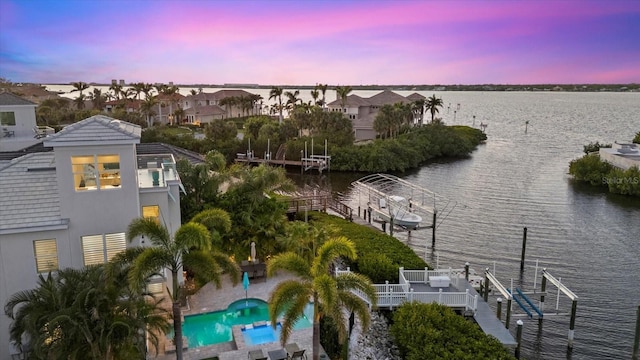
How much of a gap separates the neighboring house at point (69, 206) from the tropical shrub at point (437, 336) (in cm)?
1057

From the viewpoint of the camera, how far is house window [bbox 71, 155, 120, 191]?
50.8 feet

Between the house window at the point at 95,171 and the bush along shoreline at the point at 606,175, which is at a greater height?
the house window at the point at 95,171

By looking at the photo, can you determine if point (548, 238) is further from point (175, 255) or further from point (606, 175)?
point (175, 255)

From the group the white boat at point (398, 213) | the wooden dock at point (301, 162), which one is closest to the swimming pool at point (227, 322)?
the white boat at point (398, 213)

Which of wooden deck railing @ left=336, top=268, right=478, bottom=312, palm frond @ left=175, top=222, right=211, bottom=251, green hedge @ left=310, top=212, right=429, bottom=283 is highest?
palm frond @ left=175, top=222, right=211, bottom=251

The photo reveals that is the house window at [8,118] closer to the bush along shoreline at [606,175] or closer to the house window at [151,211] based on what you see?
the house window at [151,211]

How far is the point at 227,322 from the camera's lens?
19.0 metres

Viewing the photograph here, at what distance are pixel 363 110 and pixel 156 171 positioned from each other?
225 ft

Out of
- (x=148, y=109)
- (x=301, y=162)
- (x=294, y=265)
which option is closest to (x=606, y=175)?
(x=301, y=162)

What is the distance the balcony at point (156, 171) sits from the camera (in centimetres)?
1830

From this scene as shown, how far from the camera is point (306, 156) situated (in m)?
59.9

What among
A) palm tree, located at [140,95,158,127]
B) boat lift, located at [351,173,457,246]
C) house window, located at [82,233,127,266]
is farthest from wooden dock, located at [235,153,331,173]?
house window, located at [82,233,127,266]

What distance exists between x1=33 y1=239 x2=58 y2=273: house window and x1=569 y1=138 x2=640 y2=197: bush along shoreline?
52.6 m

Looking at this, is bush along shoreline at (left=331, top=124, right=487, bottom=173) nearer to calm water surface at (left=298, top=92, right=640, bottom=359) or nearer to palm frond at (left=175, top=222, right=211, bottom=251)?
calm water surface at (left=298, top=92, right=640, bottom=359)
